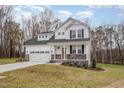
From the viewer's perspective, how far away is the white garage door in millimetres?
15995

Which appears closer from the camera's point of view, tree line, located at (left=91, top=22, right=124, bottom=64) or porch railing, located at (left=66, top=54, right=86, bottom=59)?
porch railing, located at (left=66, top=54, right=86, bottom=59)

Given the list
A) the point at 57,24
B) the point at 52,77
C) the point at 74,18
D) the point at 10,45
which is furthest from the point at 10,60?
the point at 52,77

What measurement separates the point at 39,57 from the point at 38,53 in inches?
12.7

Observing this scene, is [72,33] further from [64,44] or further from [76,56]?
[76,56]

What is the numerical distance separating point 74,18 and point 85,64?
3.34m

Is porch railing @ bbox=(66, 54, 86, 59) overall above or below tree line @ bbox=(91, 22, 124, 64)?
below

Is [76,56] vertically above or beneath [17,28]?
beneath

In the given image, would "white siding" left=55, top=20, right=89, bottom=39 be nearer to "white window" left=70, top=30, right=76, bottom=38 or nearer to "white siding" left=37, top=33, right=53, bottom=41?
"white window" left=70, top=30, right=76, bottom=38

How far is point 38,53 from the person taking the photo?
16406 millimetres

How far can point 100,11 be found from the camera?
1481 centimetres

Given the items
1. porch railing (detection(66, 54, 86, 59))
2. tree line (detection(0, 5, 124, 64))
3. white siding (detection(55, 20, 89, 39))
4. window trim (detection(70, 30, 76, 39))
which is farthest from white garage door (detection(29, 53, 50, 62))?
window trim (detection(70, 30, 76, 39))

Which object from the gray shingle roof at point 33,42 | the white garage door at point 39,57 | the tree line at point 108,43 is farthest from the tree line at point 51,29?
the white garage door at point 39,57

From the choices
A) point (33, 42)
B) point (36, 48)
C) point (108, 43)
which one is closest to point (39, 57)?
point (36, 48)

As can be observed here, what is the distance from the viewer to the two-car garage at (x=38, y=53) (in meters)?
16.0
